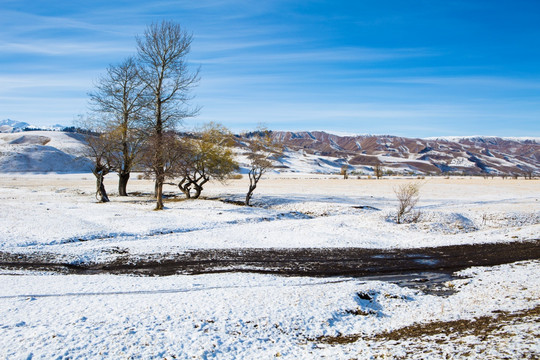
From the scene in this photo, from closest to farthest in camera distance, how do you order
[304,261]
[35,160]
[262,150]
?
[304,261] → [262,150] → [35,160]

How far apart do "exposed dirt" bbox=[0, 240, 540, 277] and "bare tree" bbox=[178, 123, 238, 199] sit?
2059 centimetres

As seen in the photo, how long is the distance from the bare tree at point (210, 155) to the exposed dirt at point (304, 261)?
2059 cm

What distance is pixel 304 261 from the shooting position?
17.1m

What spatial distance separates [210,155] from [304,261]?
2447cm

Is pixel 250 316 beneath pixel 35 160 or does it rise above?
beneath

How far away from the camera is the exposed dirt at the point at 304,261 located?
1537 cm

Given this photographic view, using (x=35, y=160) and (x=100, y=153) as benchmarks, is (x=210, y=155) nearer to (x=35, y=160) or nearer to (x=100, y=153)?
(x=100, y=153)

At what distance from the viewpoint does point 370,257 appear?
1803 centimetres

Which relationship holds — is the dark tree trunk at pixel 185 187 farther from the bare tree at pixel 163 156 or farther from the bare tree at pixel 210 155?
the bare tree at pixel 163 156

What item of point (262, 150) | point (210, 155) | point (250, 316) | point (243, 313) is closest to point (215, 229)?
point (262, 150)

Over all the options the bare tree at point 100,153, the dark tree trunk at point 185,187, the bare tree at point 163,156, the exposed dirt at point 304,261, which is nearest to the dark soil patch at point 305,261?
the exposed dirt at point 304,261

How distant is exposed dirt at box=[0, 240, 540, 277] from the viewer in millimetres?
15366

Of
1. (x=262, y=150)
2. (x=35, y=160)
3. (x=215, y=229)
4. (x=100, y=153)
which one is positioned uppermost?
(x=262, y=150)

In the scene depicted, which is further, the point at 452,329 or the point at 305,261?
the point at 305,261
